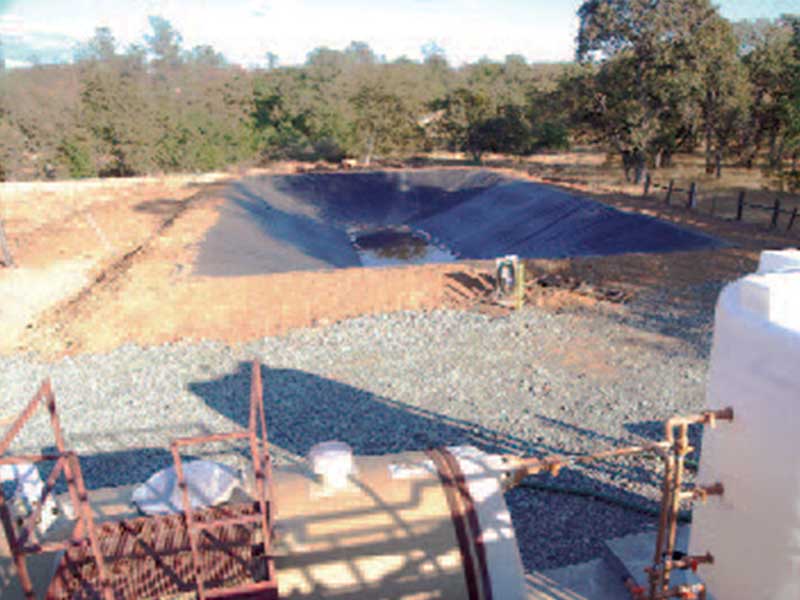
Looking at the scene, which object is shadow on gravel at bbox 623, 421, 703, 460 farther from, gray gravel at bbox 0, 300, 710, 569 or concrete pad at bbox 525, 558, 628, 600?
concrete pad at bbox 525, 558, 628, 600

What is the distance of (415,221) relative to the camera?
1698 inches

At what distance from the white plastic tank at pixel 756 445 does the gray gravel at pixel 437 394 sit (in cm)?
395

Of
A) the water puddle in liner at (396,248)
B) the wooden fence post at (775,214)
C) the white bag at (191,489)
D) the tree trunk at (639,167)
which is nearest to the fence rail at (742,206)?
the wooden fence post at (775,214)

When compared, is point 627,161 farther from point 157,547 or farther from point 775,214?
point 157,547

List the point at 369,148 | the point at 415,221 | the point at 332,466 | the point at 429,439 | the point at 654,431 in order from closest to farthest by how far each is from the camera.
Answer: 1. the point at 332,466
2. the point at 654,431
3. the point at 429,439
4. the point at 415,221
5. the point at 369,148

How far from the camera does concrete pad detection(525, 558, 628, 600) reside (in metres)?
8.44

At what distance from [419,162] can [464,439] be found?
153 ft

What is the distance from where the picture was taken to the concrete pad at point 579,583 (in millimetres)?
8438

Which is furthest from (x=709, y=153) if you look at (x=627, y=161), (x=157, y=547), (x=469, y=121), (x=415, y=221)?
(x=157, y=547)

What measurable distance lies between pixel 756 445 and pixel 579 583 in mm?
A: 4169

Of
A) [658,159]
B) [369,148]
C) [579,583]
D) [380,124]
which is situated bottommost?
[579,583]

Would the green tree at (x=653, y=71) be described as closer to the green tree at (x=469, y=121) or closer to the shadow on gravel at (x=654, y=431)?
the green tree at (x=469, y=121)

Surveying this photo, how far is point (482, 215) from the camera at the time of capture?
37.8m

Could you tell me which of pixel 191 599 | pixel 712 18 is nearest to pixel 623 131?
pixel 712 18
